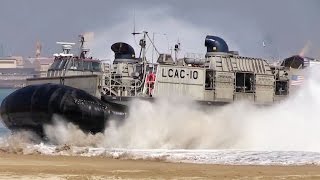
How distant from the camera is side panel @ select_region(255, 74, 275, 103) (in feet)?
57.5

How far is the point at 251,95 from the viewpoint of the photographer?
17406mm

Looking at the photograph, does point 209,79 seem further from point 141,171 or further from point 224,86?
point 141,171

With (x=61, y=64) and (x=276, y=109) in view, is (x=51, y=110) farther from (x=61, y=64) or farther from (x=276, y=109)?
(x=276, y=109)

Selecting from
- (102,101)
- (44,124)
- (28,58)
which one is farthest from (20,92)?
(28,58)

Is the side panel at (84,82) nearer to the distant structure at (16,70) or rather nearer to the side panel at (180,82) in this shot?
the side panel at (180,82)

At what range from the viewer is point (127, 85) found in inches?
648

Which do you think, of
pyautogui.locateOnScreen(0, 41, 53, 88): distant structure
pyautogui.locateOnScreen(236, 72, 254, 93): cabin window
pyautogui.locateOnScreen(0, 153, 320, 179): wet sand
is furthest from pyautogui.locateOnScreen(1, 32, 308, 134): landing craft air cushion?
pyautogui.locateOnScreen(0, 41, 53, 88): distant structure

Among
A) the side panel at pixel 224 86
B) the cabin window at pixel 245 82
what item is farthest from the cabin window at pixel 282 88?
the side panel at pixel 224 86

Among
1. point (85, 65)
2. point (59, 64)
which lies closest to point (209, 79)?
point (85, 65)

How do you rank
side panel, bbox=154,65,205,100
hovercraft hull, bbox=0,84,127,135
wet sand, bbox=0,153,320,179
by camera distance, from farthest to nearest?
side panel, bbox=154,65,205,100, hovercraft hull, bbox=0,84,127,135, wet sand, bbox=0,153,320,179

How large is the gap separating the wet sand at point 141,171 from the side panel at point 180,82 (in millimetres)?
5177

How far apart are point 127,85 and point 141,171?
7238mm

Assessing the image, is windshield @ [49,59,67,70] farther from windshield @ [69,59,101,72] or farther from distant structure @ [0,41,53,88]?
distant structure @ [0,41,53,88]

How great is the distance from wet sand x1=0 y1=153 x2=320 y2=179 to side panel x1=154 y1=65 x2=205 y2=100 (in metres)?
5.18
